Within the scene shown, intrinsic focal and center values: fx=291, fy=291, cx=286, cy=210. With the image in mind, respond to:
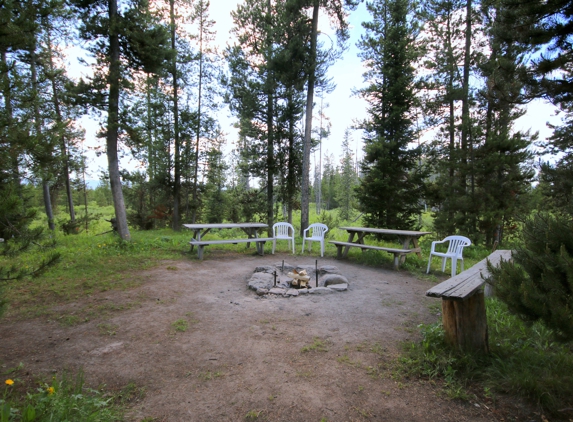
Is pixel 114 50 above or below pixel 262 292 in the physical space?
above

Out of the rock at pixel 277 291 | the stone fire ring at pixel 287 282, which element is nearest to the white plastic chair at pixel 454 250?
the stone fire ring at pixel 287 282

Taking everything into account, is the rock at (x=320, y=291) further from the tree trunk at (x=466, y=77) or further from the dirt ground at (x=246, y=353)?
the tree trunk at (x=466, y=77)

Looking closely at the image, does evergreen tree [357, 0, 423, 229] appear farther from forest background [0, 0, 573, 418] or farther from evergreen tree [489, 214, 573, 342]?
evergreen tree [489, 214, 573, 342]

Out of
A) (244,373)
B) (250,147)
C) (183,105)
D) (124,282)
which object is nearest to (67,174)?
(183,105)

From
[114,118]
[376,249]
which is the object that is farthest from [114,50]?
[376,249]

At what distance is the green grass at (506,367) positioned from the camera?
6.49 feet

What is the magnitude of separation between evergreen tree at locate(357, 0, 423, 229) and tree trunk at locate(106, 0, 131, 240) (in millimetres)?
7764

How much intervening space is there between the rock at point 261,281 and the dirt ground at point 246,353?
44 cm

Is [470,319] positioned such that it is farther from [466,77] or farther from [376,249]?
[466,77]

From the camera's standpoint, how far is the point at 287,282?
5531 mm

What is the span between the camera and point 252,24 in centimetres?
1214

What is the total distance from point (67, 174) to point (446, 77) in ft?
48.0

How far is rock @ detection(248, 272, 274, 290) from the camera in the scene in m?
4.98

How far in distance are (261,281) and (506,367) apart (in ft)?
12.0
